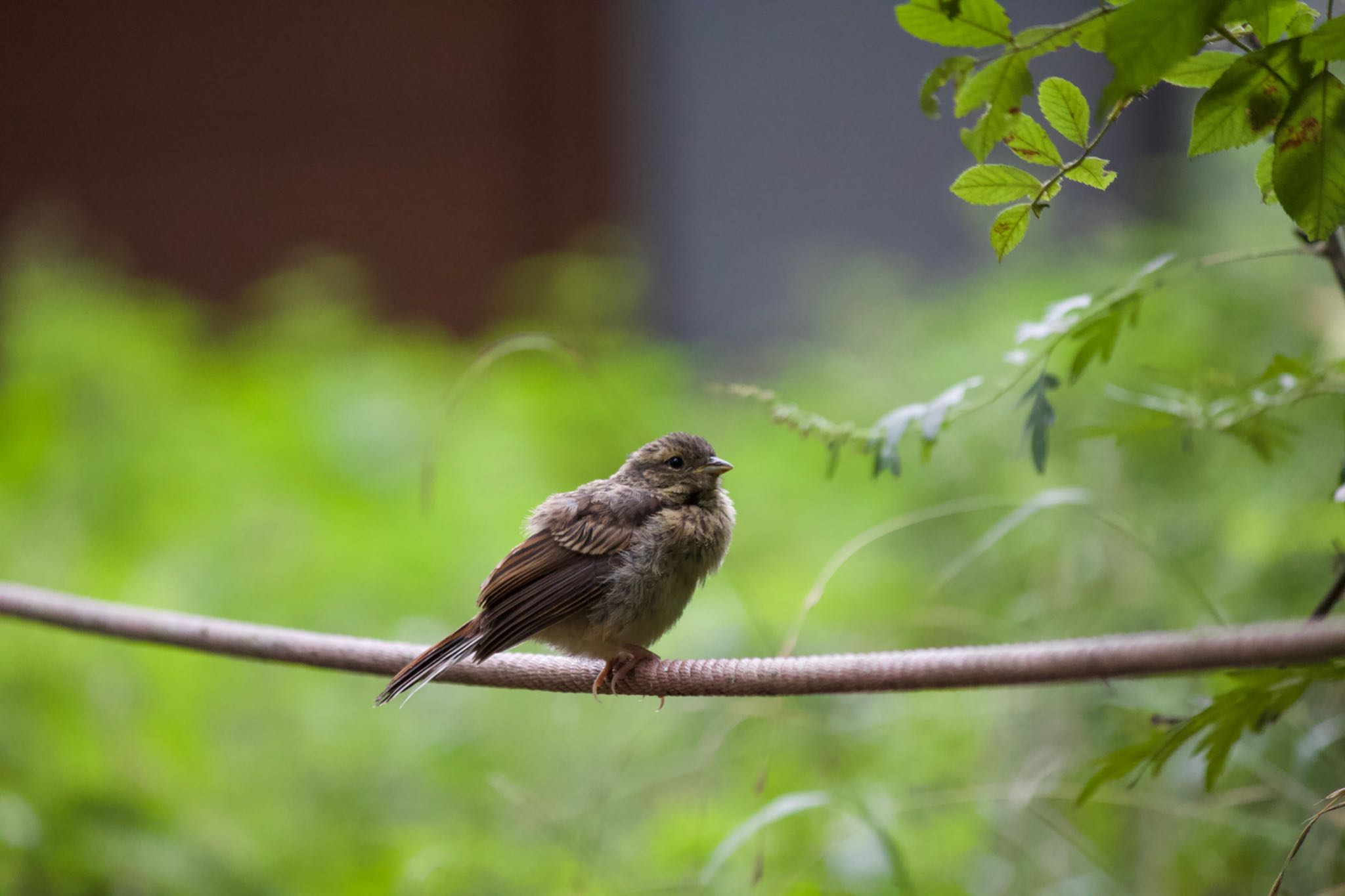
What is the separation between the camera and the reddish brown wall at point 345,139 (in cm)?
674

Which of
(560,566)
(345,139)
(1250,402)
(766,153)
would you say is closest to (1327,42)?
(1250,402)

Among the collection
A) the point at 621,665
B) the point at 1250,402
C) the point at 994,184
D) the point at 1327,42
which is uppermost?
the point at 1327,42

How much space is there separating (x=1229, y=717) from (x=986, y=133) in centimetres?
64

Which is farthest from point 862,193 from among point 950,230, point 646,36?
point 646,36

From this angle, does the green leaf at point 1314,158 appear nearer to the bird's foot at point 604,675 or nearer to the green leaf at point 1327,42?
the green leaf at point 1327,42

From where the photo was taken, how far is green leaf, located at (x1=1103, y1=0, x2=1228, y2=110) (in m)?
0.89

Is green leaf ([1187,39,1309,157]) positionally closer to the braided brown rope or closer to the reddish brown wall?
the braided brown rope

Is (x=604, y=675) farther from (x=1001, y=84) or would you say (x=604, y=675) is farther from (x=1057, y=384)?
(x=1001, y=84)

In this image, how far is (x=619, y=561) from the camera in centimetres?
165

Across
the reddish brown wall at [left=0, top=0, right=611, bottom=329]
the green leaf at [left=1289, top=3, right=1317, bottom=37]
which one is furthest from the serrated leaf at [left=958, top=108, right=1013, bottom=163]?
the reddish brown wall at [left=0, top=0, right=611, bottom=329]

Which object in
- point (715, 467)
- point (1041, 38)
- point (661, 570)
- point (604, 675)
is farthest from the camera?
point (715, 467)

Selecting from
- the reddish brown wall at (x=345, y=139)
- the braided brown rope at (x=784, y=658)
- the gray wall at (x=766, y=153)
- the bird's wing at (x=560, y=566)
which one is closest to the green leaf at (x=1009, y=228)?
the braided brown rope at (x=784, y=658)

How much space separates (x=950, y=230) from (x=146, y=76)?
4.77 m

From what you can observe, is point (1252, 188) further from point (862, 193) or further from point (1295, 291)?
point (862, 193)
